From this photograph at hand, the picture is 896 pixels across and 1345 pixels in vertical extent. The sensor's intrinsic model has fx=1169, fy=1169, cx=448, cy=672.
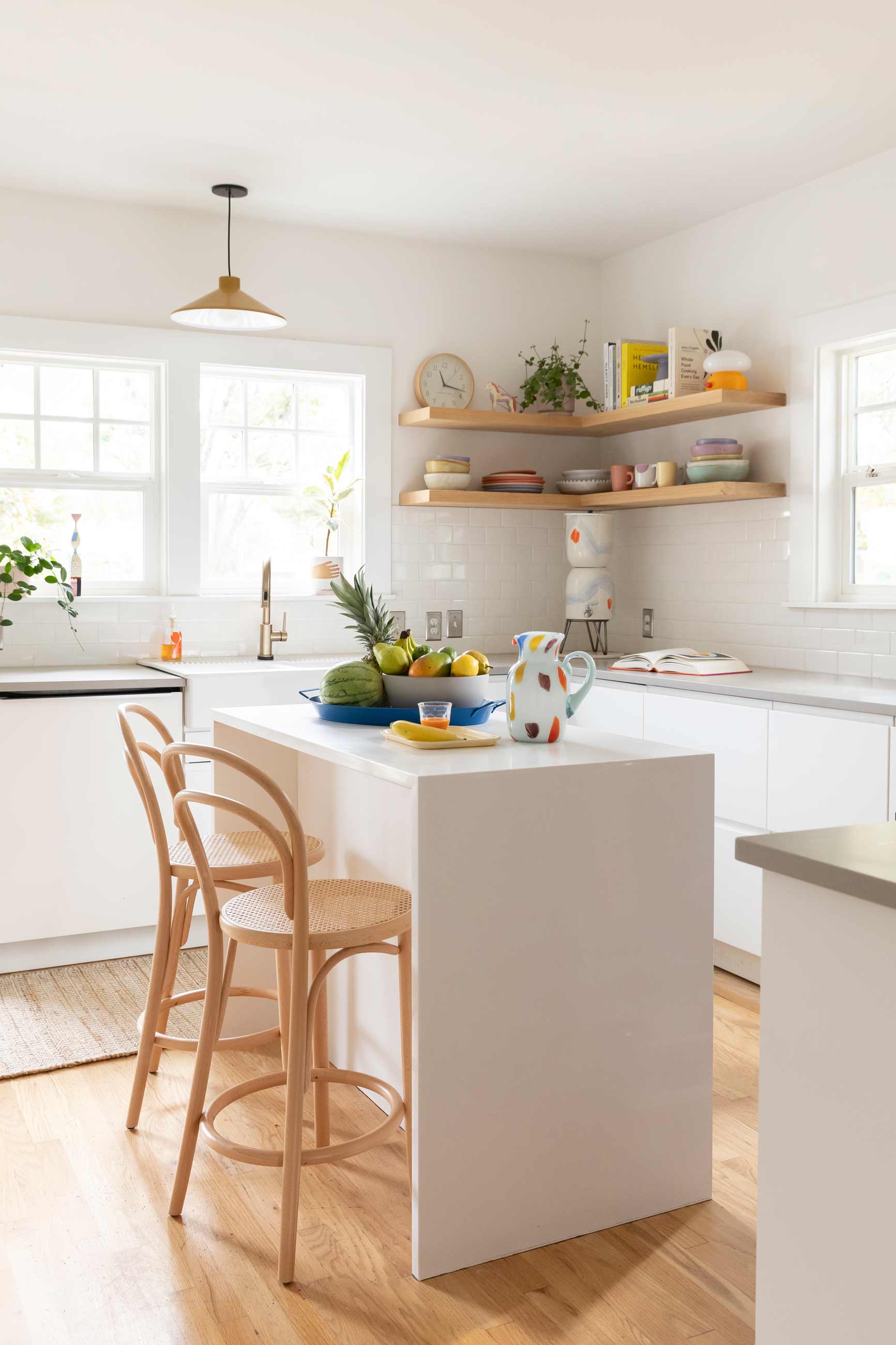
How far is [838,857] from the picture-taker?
3.92ft

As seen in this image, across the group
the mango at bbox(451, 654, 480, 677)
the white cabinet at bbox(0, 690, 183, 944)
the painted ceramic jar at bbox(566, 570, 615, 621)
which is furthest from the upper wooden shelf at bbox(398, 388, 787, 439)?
the mango at bbox(451, 654, 480, 677)

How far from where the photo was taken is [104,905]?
3936 mm

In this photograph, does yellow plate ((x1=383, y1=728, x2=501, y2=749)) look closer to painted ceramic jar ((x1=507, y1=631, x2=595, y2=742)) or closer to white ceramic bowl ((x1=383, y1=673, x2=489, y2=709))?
painted ceramic jar ((x1=507, y1=631, x2=595, y2=742))

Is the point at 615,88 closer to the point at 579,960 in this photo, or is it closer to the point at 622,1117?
the point at 579,960

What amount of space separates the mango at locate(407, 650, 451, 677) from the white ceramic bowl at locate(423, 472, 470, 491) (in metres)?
2.40

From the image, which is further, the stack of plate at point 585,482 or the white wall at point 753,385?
the stack of plate at point 585,482

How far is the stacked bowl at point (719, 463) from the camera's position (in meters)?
4.43

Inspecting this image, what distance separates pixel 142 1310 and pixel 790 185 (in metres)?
4.08

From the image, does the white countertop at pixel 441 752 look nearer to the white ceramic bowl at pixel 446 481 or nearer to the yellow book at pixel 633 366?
the white ceramic bowl at pixel 446 481

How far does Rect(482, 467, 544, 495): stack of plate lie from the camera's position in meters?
5.09

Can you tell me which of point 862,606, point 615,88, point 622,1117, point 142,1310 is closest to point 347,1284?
point 142,1310

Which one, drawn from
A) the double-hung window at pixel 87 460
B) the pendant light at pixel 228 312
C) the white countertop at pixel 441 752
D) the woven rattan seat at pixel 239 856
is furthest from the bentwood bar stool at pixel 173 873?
the double-hung window at pixel 87 460

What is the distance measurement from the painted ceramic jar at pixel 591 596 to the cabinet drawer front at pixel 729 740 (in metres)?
1.08

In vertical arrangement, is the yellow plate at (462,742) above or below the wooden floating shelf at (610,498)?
below
